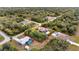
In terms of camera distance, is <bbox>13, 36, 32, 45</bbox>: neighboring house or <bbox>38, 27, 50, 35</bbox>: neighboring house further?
<bbox>38, 27, 50, 35</bbox>: neighboring house

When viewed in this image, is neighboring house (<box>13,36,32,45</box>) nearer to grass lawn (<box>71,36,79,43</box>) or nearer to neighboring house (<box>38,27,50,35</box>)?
neighboring house (<box>38,27,50,35</box>)

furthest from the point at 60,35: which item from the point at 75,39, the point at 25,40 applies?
the point at 25,40

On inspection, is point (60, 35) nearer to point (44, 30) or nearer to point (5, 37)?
point (44, 30)

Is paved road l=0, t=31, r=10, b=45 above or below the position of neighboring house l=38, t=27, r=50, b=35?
below

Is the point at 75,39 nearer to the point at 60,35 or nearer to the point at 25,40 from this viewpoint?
the point at 60,35

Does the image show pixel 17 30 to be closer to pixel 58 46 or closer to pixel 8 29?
pixel 8 29

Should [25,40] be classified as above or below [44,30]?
below

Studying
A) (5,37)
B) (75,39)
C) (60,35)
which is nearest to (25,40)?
(5,37)

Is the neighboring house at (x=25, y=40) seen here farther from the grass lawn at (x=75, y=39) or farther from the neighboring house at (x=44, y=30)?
the grass lawn at (x=75, y=39)

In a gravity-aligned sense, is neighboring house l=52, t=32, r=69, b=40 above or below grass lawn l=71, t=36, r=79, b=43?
above

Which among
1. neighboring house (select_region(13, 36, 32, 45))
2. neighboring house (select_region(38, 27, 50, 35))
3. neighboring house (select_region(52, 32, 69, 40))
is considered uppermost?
neighboring house (select_region(38, 27, 50, 35))

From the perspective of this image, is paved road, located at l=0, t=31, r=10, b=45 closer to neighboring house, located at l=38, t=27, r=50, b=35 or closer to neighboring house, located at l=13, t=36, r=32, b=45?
neighboring house, located at l=13, t=36, r=32, b=45

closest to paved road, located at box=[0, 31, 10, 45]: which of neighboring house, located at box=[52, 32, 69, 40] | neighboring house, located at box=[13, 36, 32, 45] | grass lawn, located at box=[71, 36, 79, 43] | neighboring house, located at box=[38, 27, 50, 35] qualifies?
neighboring house, located at box=[13, 36, 32, 45]
